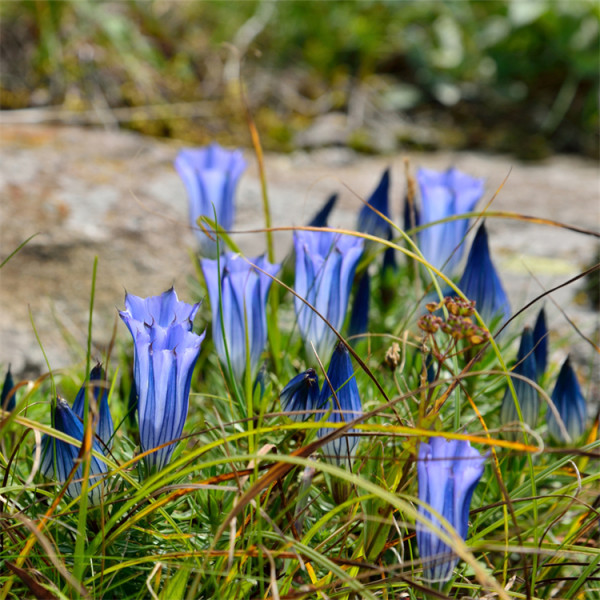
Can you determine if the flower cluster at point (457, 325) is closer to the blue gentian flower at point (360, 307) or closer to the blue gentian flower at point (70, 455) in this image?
the blue gentian flower at point (360, 307)

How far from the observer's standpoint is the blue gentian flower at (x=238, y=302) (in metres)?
1.38

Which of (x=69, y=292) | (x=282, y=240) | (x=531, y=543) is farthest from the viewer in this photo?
(x=282, y=240)

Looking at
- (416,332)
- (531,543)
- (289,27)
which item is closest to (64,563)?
(531,543)

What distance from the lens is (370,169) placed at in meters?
3.30

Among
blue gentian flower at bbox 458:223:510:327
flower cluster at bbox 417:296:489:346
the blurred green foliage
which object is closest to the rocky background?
blue gentian flower at bbox 458:223:510:327

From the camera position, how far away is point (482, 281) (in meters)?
1.53

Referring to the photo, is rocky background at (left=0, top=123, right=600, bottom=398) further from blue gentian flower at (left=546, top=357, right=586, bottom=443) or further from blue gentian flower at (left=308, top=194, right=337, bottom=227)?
blue gentian flower at (left=546, top=357, right=586, bottom=443)

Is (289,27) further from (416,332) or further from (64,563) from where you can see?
(64,563)

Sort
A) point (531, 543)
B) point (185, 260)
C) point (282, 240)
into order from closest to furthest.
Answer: point (531, 543) → point (185, 260) → point (282, 240)

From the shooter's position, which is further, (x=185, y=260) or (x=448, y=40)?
(x=448, y=40)

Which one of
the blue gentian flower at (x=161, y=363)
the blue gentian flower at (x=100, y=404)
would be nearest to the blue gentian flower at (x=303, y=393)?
the blue gentian flower at (x=161, y=363)

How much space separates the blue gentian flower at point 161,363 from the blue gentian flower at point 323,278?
34 cm

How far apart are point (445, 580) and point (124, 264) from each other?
155cm

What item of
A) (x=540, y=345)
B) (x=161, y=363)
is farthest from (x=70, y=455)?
(x=540, y=345)
